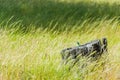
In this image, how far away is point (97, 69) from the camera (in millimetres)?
5062

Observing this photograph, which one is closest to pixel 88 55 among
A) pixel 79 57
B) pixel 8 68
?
pixel 79 57

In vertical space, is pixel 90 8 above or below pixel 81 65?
above

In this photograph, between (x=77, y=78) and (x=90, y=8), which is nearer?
(x=77, y=78)

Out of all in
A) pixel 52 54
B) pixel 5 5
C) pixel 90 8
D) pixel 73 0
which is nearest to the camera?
pixel 52 54

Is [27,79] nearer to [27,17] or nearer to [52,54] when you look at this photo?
[52,54]

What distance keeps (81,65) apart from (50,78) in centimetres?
35

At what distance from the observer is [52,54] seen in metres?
5.55

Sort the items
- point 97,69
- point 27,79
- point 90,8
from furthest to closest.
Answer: point 90,8
point 97,69
point 27,79

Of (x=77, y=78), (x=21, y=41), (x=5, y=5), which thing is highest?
(x=5, y=5)

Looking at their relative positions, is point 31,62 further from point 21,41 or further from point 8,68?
point 21,41

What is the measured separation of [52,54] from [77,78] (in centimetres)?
82

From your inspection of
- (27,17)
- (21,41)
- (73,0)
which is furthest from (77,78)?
(73,0)

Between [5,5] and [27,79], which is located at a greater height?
[5,5]

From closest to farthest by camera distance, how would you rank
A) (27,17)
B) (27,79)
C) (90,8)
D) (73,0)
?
(27,79) < (27,17) < (90,8) < (73,0)
